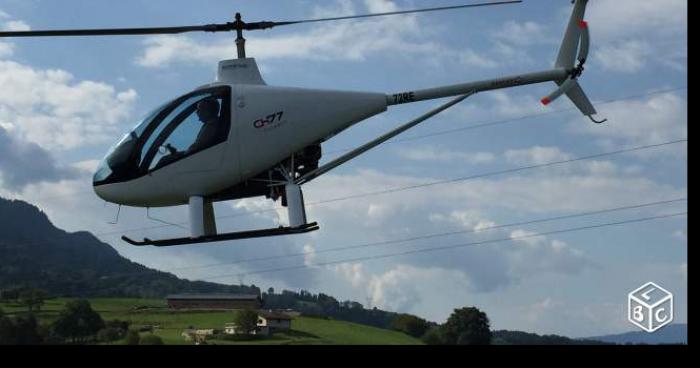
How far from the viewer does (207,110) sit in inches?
853

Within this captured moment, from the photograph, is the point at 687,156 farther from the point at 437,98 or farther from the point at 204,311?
the point at 204,311

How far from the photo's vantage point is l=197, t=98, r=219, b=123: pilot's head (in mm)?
21641

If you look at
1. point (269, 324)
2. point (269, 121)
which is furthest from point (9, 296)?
point (269, 121)

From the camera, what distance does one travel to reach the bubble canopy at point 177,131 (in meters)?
21.6

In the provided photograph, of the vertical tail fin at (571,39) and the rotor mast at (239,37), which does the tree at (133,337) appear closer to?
the rotor mast at (239,37)

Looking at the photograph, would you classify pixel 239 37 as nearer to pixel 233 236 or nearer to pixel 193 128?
pixel 193 128

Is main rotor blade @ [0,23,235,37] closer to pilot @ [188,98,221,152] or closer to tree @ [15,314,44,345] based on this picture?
pilot @ [188,98,221,152]

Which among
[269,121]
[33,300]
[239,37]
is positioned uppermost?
[239,37]

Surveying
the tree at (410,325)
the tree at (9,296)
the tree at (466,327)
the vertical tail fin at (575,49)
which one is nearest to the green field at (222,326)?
the tree at (410,325)

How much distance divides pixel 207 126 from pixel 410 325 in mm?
54029

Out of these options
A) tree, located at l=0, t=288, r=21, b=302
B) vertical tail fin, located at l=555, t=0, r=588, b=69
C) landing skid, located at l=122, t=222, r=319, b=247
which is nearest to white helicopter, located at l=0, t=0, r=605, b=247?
landing skid, located at l=122, t=222, r=319, b=247
